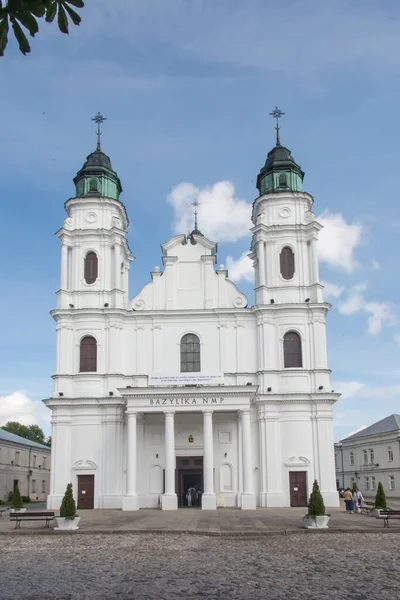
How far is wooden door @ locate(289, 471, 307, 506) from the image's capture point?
3831cm

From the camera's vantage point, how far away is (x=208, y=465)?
3588cm

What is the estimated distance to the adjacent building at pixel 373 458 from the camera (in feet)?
194

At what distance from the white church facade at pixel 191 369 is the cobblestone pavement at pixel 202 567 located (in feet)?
48.2

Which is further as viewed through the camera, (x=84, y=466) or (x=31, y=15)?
(x=84, y=466)

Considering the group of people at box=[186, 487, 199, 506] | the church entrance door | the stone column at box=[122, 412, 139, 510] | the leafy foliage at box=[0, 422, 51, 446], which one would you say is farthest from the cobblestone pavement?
the leafy foliage at box=[0, 422, 51, 446]

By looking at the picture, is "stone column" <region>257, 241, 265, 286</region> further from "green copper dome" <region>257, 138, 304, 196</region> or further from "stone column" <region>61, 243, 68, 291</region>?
"stone column" <region>61, 243, 68, 291</region>

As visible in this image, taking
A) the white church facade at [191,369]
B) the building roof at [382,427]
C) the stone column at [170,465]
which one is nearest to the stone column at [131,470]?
the white church facade at [191,369]

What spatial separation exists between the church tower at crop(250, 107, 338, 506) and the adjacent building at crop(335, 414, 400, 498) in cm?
2193

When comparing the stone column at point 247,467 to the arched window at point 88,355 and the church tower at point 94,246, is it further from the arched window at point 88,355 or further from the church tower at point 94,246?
the church tower at point 94,246

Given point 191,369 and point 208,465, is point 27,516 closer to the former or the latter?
point 208,465

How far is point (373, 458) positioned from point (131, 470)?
34758 millimetres

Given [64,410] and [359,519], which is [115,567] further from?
[64,410]

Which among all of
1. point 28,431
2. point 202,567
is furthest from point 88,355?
point 28,431

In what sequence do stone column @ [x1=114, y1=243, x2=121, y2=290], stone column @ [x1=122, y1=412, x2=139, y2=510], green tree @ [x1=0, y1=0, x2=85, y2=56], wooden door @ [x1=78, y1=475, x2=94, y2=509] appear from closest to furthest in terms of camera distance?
green tree @ [x1=0, y1=0, x2=85, y2=56], stone column @ [x1=122, y1=412, x2=139, y2=510], wooden door @ [x1=78, y1=475, x2=94, y2=509], stone column @ [x1=114, y1=243, x2=121, y2=290]
